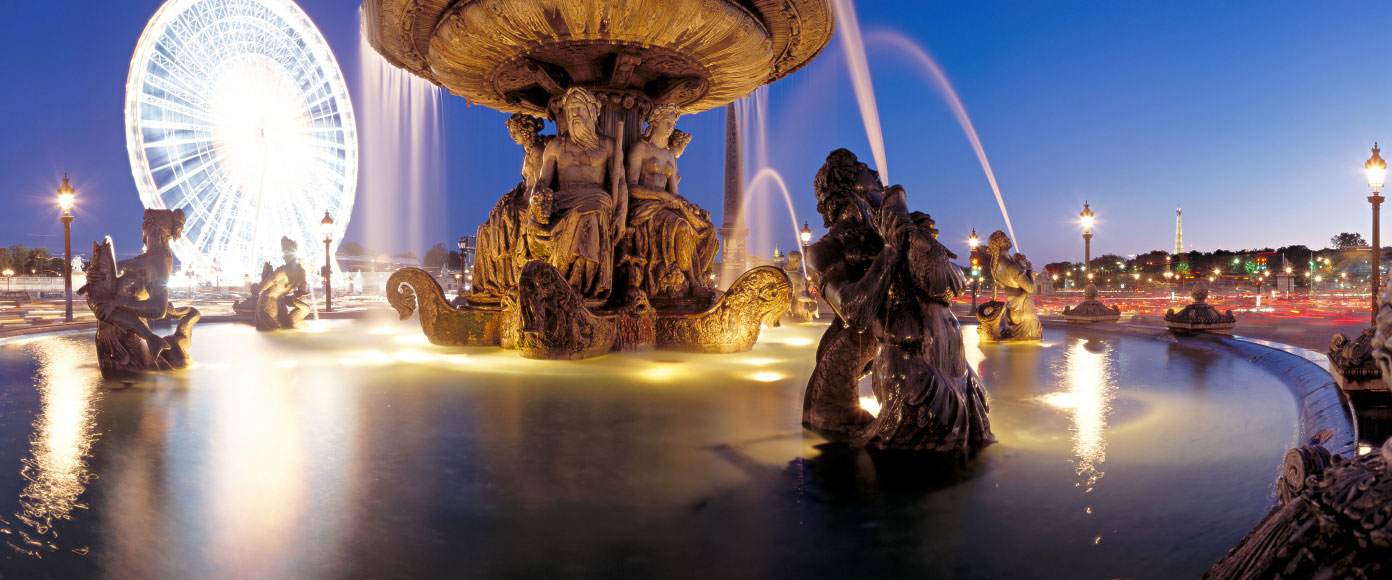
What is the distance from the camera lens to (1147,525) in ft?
7.48

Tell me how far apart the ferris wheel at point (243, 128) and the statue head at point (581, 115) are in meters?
15.8

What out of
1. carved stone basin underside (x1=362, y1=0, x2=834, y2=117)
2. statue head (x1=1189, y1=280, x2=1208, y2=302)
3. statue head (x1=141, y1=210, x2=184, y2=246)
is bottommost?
statue head (x1=1189, y1=280, x2=1208, y2=302)

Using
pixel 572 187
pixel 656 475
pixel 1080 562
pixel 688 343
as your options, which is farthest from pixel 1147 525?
pixel 572 187

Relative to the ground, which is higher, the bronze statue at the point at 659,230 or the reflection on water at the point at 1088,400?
the bronze statue at the point at 659,230

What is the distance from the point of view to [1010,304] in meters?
9.12

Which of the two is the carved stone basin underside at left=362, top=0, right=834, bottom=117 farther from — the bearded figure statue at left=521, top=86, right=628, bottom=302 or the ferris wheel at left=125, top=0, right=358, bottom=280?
the ferris wheel at left=125, top=0, right=358, bottom=280

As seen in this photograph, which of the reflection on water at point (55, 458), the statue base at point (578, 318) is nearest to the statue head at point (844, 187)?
the reflection on water at point (55, 458)

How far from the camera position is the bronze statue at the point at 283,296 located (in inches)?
442

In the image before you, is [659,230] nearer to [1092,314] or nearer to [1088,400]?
[1088,400]

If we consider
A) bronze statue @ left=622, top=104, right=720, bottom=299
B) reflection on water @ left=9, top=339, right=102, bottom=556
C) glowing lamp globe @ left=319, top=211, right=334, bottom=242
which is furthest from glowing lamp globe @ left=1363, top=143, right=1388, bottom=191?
glowing lamp globe @ left=319, top=211, right=334, bottom=242

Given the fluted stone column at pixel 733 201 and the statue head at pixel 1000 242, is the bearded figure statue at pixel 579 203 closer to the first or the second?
the statue head at pixel 1000 242

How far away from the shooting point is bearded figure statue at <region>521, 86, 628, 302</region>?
25.7 feet

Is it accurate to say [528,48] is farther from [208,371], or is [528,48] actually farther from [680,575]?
[680,575]

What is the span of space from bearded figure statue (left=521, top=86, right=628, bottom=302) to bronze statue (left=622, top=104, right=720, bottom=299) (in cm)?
22
